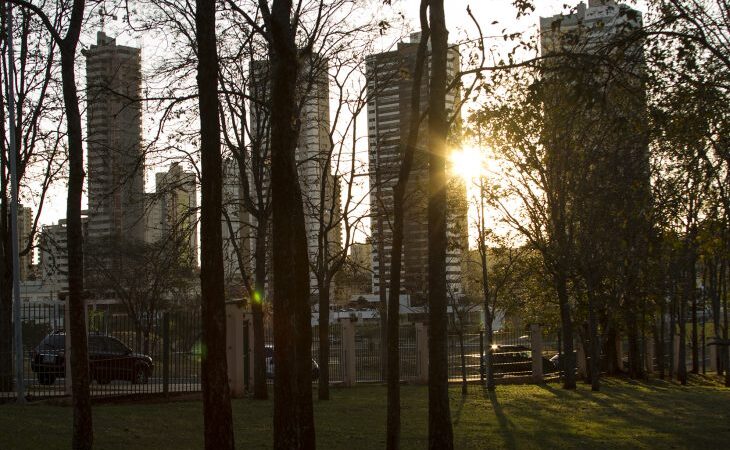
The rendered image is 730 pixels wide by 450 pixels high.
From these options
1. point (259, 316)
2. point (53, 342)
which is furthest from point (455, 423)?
point (53, 342)

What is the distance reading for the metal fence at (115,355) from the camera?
67.4 ft

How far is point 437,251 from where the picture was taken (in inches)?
461

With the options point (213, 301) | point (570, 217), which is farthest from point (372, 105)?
point (213, 301)

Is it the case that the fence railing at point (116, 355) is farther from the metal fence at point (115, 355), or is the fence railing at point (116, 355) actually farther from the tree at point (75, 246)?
the tree at point (75, 246)

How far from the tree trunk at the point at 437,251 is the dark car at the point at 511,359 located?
2081 centimetres

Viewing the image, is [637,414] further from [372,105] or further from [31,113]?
[31,113]

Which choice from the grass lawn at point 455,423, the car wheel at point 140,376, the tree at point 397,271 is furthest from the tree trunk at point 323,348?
the tree at point 397,271

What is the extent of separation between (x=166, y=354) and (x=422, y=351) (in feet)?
36.2

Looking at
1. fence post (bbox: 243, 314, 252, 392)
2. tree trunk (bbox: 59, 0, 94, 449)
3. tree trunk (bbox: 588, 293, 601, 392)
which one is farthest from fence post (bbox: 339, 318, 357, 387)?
tree trunk (bbox: 59, 0, 94, 449)

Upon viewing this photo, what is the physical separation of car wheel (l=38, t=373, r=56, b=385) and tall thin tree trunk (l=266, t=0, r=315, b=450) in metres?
12.8

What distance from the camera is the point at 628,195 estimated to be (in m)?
19.5

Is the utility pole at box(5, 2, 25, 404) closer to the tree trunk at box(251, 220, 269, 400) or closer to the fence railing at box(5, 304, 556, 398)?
the fence railing at box(5, 304, 556, 398)

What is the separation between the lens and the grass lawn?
13414mm

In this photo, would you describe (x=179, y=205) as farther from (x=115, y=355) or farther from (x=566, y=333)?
(x=566, y=333)
